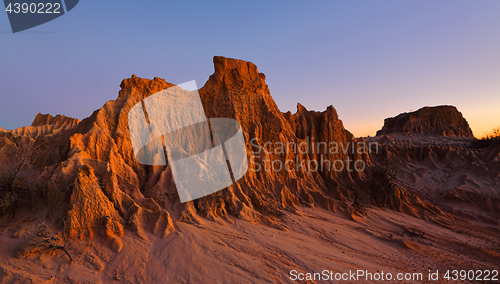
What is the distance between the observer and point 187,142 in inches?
619

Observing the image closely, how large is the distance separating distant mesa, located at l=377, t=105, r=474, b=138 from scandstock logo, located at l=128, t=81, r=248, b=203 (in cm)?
3882

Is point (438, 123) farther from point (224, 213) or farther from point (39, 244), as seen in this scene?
point (39, 244)

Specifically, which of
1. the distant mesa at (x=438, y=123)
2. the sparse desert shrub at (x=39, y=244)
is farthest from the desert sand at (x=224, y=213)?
the distant mesa at (x=438, y=123)

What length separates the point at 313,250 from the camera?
1041cm

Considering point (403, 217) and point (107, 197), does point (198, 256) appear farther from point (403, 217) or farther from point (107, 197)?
point (403, 217)

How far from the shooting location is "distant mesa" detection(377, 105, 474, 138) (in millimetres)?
40125

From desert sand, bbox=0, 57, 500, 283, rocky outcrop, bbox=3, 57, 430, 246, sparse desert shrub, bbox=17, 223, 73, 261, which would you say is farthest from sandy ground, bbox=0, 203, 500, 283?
rocky outcrop, bbox=3, 57, 430, 246

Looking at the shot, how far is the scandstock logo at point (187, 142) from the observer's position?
42.5ft

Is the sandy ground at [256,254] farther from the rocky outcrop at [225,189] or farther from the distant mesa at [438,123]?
the distant mesa at [438,123]

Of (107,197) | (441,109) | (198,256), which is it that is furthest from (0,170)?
(441,109)

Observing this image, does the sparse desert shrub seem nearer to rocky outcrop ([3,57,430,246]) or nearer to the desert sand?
the desert sand

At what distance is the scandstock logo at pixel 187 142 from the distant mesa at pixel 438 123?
38.8m

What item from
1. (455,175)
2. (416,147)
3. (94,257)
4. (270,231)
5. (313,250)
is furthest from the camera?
(416,147)

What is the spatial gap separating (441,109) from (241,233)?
47500mm
